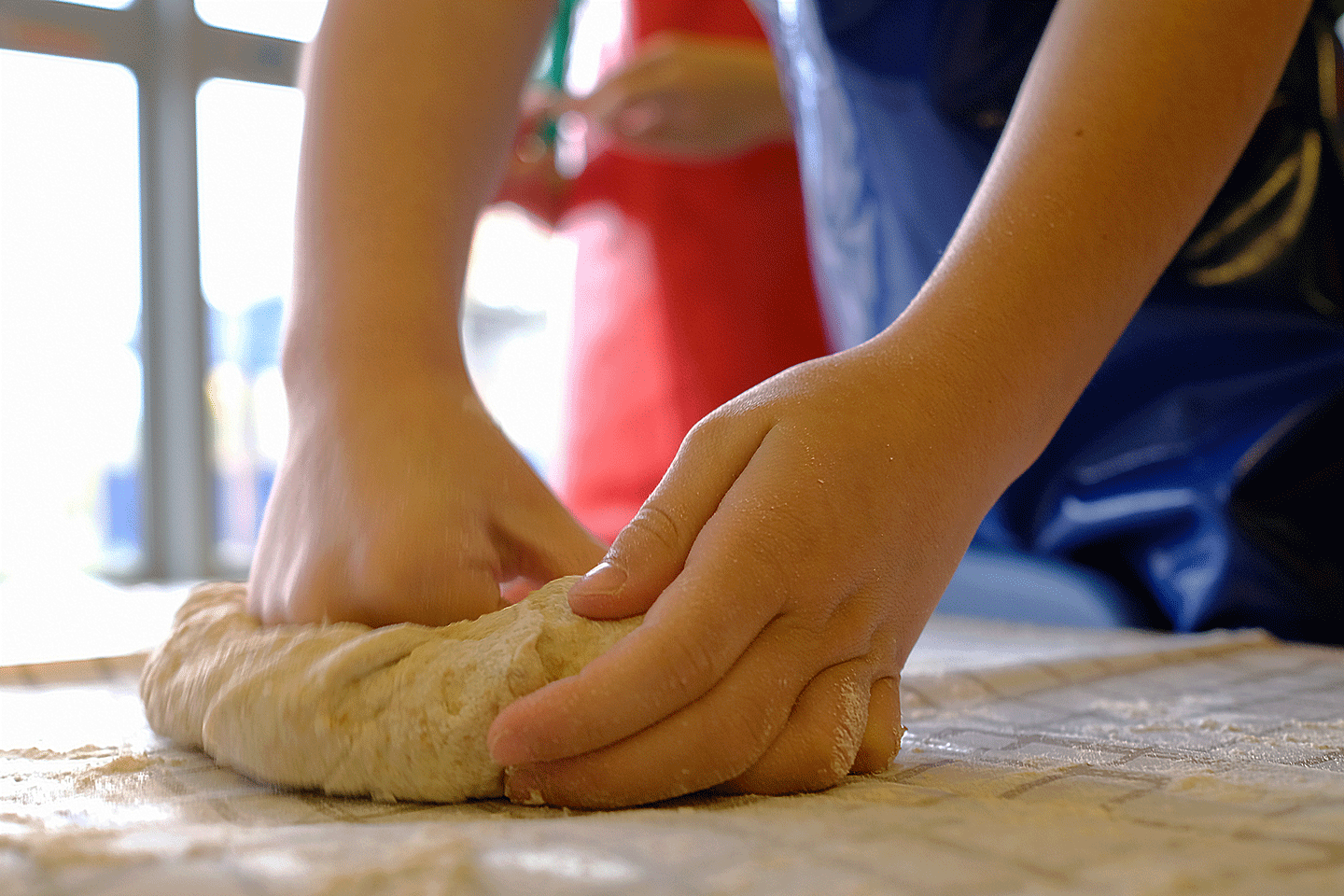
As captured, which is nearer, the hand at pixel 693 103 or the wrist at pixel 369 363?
the wrist at pixel 369 363

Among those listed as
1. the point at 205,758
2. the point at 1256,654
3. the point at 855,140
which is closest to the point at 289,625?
the point at 205,758

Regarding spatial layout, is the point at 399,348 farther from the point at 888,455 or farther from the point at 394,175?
the point at 888,455

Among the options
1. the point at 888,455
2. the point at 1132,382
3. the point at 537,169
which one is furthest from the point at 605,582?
the point at 537,169

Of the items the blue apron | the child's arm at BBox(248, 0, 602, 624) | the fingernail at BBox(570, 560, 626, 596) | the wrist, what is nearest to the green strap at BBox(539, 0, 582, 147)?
the blue apron

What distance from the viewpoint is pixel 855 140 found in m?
1.15

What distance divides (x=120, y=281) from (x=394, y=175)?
88.3 inches

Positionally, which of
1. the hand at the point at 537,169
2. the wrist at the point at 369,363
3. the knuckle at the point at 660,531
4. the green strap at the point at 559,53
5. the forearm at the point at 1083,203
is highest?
the green strap at the point at 559,53

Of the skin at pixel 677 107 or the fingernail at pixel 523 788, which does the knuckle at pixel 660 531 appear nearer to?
the fingernail at pixel 523 788

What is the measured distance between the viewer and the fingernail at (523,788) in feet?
1.33

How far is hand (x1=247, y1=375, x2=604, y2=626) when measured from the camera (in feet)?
1.59

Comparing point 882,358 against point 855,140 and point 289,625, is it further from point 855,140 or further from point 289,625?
point 855,140

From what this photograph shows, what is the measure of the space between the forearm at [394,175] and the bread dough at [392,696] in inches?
6.9

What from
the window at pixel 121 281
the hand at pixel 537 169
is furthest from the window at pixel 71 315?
the hand at pixel 537 169

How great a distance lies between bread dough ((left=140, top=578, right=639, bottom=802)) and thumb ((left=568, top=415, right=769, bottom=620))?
0.05 ft
